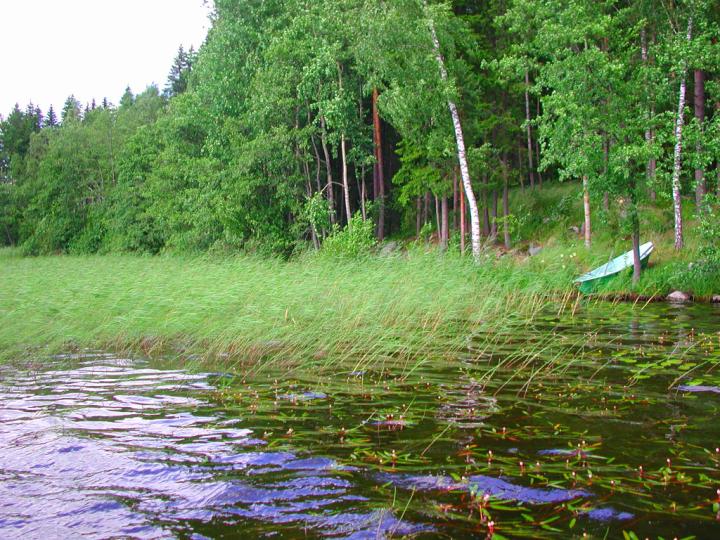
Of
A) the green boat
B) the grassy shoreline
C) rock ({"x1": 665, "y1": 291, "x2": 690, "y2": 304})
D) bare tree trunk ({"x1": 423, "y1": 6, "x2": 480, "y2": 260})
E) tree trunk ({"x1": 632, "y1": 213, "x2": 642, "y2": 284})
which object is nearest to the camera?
the grassy shoreline

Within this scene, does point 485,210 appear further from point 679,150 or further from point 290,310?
point 290,310

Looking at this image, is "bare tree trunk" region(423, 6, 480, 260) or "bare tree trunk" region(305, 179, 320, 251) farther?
"bare tree trunk" region(305, 179, 320, 251)

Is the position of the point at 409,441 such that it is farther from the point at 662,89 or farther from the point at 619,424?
the point at 662,89

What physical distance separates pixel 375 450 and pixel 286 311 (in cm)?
526

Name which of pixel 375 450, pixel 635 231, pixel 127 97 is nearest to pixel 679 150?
pixel 635 231

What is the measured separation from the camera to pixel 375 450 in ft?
16.1

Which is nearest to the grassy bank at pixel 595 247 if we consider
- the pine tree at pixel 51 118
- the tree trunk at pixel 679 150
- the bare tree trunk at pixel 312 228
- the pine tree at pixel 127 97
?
the tree trunk at pixel 679 150

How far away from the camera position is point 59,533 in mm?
3650

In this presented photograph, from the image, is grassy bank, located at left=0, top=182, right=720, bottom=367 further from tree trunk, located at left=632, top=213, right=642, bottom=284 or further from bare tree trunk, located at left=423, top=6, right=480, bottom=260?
bare tree trunk, located at left=423, top=6, right=480, bottom=260

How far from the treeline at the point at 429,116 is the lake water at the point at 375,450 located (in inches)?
472

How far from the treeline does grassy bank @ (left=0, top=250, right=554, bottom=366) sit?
7.71 meters

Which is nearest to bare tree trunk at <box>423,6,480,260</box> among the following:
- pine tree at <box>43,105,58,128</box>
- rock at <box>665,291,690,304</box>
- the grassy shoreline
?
the grassy shoreline

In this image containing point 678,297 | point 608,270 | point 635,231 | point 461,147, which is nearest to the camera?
point 678,297

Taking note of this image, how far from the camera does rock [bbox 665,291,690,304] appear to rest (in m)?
15.7
